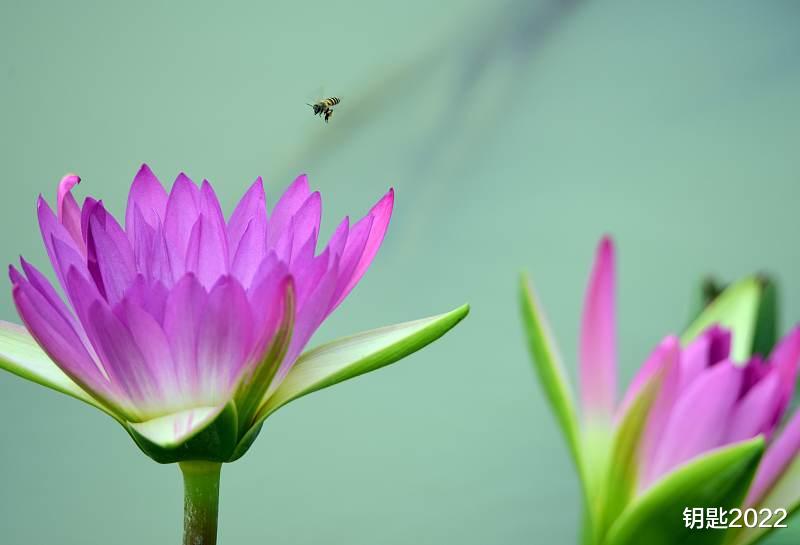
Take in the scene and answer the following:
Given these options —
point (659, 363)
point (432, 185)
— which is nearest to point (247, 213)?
Result: point (659, 363)

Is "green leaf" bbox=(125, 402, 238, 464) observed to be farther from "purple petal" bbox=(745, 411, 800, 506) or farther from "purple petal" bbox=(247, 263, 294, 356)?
"purple petal" bbox=(745, 411, 800, 506)

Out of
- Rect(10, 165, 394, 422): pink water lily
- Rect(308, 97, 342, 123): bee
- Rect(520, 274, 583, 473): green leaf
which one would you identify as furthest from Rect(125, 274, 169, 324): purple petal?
Rect(308, 97, 342, 123): bee

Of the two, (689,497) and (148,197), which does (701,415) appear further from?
(148,197)

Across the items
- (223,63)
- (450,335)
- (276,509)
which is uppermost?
(223,63)

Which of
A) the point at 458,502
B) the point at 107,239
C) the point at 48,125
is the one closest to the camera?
the point at 107,239

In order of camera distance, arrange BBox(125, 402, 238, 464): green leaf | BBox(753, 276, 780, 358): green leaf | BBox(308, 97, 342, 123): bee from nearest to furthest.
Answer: BBox(125, 402, 238, 464): green leaf < BBox(753, 276, 780, 358): green leaf < BBox(308, 97, 342, 123): bee

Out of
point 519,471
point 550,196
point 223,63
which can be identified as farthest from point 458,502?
point 223,63

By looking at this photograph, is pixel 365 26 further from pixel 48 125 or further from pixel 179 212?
pixel 179 212
